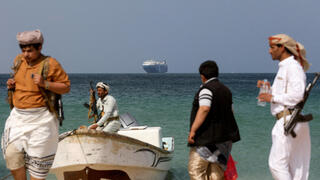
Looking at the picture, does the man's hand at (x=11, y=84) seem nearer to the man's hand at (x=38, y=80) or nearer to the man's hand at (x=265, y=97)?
the man's hand at (x=38, y=80)

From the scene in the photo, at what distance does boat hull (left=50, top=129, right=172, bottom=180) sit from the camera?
22.0ft

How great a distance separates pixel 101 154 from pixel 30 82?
302 cm

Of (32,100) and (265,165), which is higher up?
(32,100)

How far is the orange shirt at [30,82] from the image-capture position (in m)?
3.99

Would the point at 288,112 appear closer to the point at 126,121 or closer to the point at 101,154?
the point at 101,154

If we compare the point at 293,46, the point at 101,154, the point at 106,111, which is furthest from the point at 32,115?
the point at 106,111

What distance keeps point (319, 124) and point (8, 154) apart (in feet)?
62.3

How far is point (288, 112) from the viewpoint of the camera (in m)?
4.25

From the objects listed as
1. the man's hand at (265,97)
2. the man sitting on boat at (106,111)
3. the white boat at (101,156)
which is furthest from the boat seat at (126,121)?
the man's hand at (265,97)

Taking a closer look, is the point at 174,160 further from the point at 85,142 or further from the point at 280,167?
the point at 280,167

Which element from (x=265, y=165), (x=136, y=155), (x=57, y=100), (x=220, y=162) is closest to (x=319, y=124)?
(x=265, y=165)

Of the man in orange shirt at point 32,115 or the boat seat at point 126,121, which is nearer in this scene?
the man in orange shirt at point 32,115

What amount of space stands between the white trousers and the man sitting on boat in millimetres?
4361

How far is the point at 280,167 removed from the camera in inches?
168
